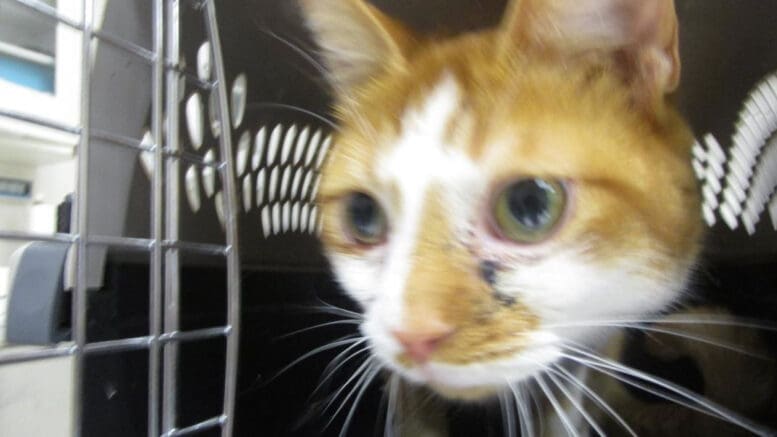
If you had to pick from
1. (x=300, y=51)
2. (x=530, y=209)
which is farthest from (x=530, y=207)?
(x=300, y=51)

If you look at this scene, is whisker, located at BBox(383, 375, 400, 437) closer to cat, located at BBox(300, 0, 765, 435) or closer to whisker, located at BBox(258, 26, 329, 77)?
cat, located at BBox(300, 0, 765, 435)

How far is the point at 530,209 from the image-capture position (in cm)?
37

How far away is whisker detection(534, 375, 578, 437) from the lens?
0.38 meters

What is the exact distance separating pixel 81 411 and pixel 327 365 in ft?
0.55

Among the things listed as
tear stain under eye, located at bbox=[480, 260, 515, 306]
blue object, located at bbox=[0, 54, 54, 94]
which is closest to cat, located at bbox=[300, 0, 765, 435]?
tear stain under eye, located at bbox=[480, 260, 515, 306]

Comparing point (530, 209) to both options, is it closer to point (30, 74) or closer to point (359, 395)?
point (359, 395)

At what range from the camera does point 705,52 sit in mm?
372

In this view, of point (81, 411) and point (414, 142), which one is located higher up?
point (414, 142)

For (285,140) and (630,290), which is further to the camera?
(285,140)

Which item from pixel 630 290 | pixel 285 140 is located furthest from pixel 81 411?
pixel 630 290

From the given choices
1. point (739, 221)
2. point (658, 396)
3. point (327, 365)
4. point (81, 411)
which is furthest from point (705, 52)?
point (81, 411)

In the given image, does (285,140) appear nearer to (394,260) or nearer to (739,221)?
(394,260)

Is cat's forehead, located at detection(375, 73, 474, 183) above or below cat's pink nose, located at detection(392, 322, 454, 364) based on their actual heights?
above

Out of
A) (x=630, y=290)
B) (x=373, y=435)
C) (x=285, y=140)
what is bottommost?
(x=373, y=435)
